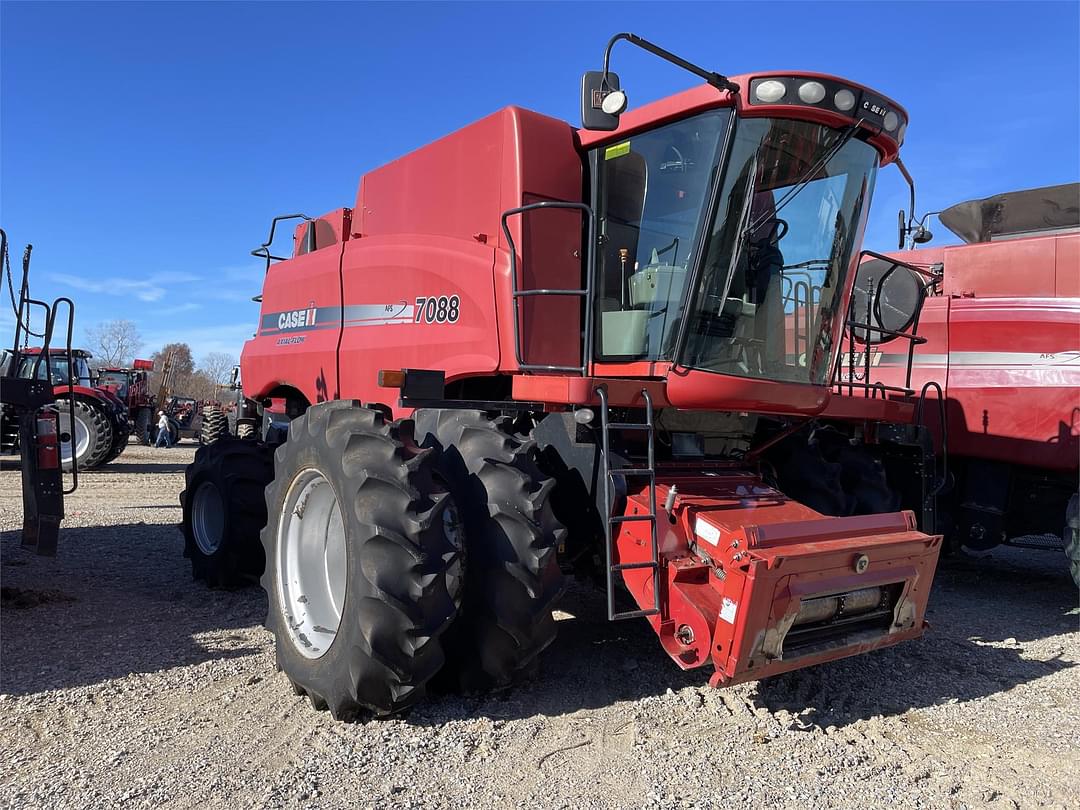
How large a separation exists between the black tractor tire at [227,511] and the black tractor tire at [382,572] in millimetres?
1971

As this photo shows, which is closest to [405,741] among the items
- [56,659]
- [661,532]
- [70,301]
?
[661,532]

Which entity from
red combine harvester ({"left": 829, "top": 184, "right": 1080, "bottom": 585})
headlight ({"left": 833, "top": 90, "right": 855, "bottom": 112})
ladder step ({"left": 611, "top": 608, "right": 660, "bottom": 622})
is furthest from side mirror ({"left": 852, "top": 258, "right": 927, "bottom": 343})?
ladder step ({"left": 611, "top": 608, "right": 660, "bottom": 622})

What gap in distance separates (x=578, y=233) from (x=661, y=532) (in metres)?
1.83

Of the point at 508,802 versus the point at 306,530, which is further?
the point at 306,530

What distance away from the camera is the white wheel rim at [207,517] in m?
6.13

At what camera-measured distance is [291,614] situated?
418 centimetres

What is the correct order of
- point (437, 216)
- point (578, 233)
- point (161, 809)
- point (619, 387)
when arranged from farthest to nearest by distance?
point (437, 216) < point (578, 233) < point (619, 387) < point (161, 809)

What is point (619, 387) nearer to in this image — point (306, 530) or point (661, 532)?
point (661, 532)

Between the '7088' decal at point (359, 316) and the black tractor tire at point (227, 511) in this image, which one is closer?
the '7088' decal at point (359, 316)

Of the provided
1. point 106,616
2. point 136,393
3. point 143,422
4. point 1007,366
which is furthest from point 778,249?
point 136,393

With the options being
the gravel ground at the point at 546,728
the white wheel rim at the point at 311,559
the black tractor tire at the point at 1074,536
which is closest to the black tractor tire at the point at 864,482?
the gravel ground at the point at 546,728

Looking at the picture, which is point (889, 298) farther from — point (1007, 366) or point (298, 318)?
point (298, 318)

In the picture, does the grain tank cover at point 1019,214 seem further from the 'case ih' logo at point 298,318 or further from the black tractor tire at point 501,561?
the 'case ih' logo at point 298,318

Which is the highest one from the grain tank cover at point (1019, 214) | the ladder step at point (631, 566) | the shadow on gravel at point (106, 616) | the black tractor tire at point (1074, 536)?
the grain tank cover at point (1019, 214)
